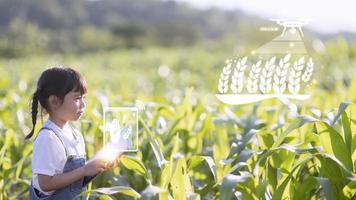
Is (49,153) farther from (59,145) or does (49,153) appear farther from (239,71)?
(239,71)

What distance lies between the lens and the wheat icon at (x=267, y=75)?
114 inches

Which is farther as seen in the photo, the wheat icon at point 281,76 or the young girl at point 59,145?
the wheat icon at point 281,76

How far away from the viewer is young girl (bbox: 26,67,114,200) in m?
2.02

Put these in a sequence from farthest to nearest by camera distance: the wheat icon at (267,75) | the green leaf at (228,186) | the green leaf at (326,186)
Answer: the wheat icon at (267,75) → the green leaf at (326,186) → the green leaf at (228,186)

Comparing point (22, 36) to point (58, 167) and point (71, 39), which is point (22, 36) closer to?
point (71, 39)

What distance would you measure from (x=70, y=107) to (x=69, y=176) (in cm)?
21

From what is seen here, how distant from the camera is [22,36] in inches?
1375

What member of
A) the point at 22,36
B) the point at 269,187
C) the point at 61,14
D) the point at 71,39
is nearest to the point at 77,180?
the point at 269,187

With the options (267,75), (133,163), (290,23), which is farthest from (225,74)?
(133,163)

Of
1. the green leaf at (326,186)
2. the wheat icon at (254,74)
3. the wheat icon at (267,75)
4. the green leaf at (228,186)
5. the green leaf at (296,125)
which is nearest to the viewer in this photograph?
the green leaf at (228,186)

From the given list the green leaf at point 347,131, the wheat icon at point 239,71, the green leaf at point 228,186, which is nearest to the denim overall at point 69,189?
the green leaf at point 228,186

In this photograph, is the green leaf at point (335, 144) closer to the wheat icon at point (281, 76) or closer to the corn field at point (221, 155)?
the corn field at point (221, 155)

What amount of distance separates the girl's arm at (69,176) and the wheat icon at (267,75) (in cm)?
107

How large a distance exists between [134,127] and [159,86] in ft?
19.5
